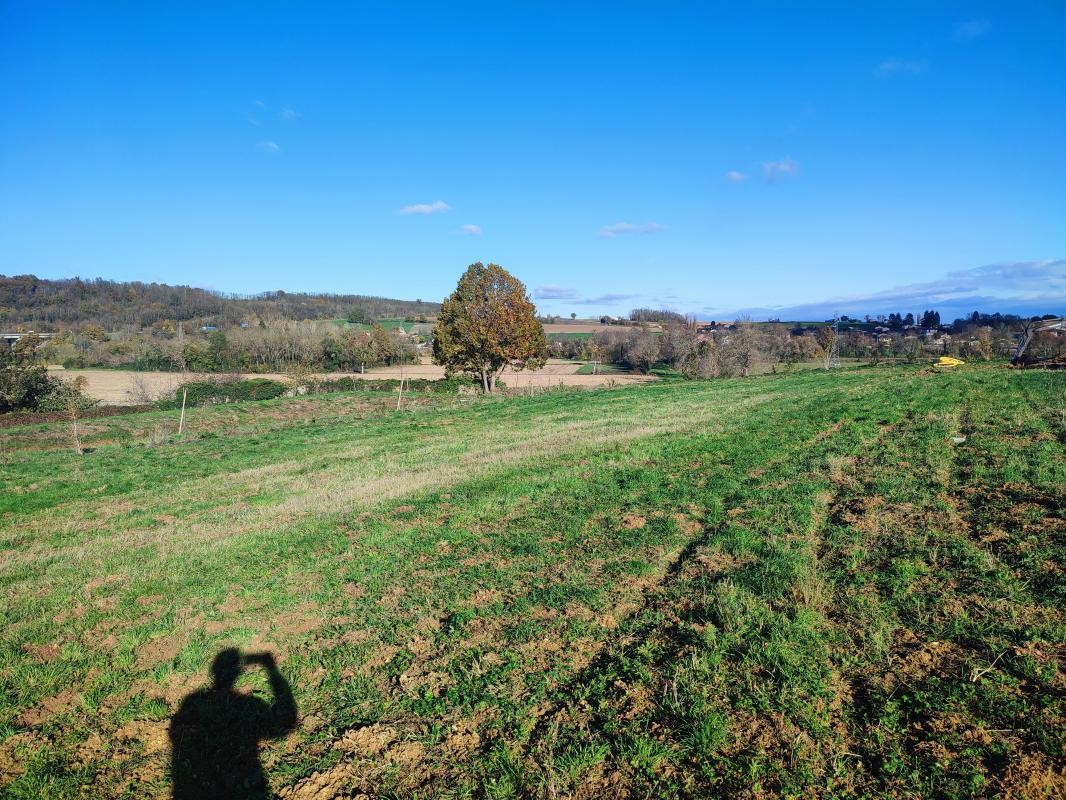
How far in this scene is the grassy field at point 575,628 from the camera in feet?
11.7

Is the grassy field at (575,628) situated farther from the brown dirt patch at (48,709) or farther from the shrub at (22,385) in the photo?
the shrub at (22,385)

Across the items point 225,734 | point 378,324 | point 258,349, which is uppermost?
point 378,324

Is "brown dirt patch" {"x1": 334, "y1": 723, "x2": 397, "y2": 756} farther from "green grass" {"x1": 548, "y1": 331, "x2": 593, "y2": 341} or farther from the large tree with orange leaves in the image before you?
"green grass" {"x1": 548, "y1": 331, "x2": 593, "y2": 341}

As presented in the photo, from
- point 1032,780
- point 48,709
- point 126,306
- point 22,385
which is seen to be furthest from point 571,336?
point 1032,780

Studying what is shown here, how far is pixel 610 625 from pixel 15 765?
16.1 feet

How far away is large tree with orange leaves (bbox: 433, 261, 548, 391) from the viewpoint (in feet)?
122

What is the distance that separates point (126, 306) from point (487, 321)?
103617 millimetres

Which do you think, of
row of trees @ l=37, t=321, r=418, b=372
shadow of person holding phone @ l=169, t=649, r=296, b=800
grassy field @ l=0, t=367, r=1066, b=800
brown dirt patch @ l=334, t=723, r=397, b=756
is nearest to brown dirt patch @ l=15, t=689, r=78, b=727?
grassy field @ l=0, t=367, r=1066, b=800

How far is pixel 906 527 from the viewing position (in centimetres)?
674

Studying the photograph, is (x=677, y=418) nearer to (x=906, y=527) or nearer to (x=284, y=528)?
(x=906, y=527)

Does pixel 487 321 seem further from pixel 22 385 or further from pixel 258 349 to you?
pixel 258 349

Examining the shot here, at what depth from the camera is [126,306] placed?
4080 inches

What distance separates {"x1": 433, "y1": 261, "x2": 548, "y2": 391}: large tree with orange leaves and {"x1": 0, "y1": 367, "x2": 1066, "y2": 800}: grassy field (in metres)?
26.5

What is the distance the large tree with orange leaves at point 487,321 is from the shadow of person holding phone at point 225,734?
3310 centimetres
